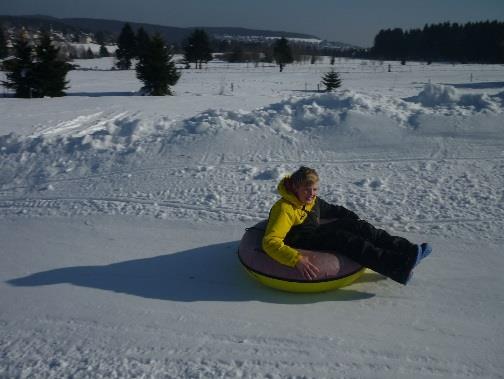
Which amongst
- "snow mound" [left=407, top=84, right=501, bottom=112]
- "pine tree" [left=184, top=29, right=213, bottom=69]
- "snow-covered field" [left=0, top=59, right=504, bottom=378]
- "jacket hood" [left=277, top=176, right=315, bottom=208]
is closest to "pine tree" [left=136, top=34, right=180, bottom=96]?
"snow-covered field" [left=0, top=59, right=504, bottom=378]

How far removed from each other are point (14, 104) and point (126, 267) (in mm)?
17605

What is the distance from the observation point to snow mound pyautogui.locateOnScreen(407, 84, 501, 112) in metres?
8.61

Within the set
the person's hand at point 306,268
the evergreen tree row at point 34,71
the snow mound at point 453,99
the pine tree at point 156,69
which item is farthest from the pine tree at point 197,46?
the person's hand at point 306,268

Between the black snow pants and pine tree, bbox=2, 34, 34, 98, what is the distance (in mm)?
26612

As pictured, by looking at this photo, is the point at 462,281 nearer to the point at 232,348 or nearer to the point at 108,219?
the point at 232,348

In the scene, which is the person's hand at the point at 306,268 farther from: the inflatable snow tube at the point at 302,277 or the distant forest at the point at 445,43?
the distant forest at the point at 445,43

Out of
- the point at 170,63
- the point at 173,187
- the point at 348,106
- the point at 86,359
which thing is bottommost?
the point at 86,359

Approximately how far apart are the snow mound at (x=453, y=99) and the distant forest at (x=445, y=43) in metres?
53.0

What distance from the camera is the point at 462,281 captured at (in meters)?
3.91

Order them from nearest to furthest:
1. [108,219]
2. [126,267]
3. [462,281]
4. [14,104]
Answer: [462,281], [126,267], [108,219], [14,104]

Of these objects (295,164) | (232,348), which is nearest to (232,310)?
(232,348)

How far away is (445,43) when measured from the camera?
74.3 metres

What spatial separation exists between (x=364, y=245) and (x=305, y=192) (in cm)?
68

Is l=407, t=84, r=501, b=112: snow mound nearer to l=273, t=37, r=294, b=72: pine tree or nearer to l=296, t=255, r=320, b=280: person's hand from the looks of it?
l=296, t=255, r=320, b=280: person's hand
